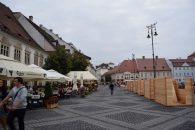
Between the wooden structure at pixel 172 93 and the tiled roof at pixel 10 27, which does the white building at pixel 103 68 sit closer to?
the tiled roof at pixel 10 27

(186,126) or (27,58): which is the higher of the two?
(27,58)

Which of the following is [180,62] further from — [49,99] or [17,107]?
[17,107]

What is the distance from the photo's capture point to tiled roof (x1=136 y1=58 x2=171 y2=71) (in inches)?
4210

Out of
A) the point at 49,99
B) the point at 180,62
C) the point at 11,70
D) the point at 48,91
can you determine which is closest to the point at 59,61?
the point at 48,91

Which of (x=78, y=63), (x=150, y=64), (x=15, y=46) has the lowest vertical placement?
(x=78, y=63)

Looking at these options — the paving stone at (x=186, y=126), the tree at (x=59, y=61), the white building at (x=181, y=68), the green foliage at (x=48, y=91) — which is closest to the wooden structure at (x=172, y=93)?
the paving stone at (x=186, y=126)

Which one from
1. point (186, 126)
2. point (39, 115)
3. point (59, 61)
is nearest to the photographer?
point (186, 126)

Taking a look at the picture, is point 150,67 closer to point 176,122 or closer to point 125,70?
point 125,70

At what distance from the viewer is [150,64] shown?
108m

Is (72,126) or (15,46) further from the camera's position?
(15,46)

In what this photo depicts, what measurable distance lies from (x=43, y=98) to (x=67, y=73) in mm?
18680

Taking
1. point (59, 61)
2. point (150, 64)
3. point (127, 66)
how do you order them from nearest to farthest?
Result: point (59, 61)
point (150, 64)
point (127, 66)

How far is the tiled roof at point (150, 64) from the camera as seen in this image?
351 feet

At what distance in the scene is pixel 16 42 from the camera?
1166 inches
